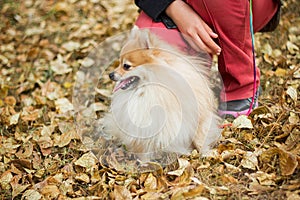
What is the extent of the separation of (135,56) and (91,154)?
404 mm

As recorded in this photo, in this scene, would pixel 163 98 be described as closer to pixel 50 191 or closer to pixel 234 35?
pixel 234 35

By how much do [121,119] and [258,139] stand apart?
19.2 inches

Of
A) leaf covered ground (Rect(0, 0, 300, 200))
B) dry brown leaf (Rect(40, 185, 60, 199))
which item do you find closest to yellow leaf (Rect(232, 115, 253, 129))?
leaf covered ground (Rect(0, 0, 300, 200))

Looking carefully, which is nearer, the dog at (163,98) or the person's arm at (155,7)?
the dog at (163,98)

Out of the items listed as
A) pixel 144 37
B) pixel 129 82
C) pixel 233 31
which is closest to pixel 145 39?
pixel 144 37

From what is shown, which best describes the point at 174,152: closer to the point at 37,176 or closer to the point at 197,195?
the point at 197,195

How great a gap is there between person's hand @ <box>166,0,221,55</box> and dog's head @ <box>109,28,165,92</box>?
144 millimetres

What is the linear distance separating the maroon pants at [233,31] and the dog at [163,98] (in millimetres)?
112

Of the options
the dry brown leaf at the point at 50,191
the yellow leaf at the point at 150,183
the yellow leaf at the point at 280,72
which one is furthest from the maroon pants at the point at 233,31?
the dry brown leaf at the point at 50,191

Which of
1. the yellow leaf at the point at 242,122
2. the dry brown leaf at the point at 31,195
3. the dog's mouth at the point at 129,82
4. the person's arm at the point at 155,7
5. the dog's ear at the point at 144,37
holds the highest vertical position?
the person's arm at the point at 155,7

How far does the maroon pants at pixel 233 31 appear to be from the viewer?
59.5 inches

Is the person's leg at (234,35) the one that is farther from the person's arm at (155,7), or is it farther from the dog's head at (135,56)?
the dog's head at (135,56)

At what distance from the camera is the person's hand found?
59.4 inches

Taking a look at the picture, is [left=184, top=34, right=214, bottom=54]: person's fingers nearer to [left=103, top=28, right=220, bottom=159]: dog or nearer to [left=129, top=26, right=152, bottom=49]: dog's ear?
[left=103, top=28, right=220, bottom=159]: dog
